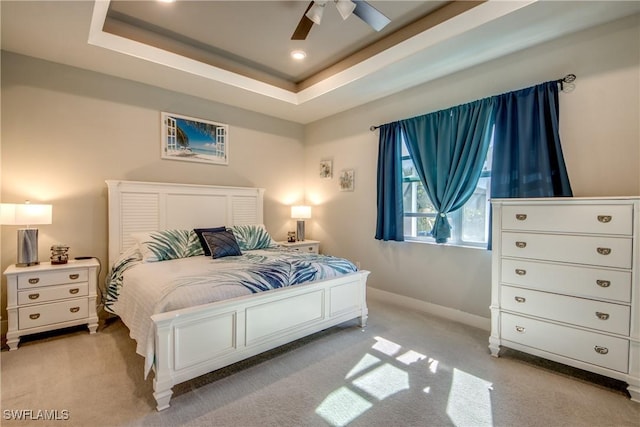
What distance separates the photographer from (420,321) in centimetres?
337

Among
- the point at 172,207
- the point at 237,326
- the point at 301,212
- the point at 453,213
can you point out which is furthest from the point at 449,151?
the point at 172,207

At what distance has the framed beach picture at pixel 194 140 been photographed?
3.87 meters

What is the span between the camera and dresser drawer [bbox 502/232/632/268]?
2.05 m

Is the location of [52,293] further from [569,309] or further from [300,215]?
[569,309]

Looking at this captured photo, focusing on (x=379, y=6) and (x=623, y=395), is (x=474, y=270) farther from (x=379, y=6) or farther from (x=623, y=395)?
(x=379, y=6)

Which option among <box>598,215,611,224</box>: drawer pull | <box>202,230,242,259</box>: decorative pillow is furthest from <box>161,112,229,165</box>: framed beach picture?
<box>598,215,611,224</box>: drawer pull

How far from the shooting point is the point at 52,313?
2.79 m

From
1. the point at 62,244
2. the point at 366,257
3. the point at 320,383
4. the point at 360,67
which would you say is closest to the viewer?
the point at 320,383

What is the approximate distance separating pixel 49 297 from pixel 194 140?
92.3 inches

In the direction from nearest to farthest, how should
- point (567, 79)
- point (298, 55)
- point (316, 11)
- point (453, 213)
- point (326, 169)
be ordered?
point (316, 11)
point (567, 79)
point (453, 213)
point (298, 55)
point (326, 169)

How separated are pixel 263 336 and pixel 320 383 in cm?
57

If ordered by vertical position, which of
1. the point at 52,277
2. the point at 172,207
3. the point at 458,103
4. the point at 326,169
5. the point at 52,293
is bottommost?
the point at 52,293

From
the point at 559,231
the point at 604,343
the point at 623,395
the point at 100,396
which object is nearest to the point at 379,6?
the point at 559,231
